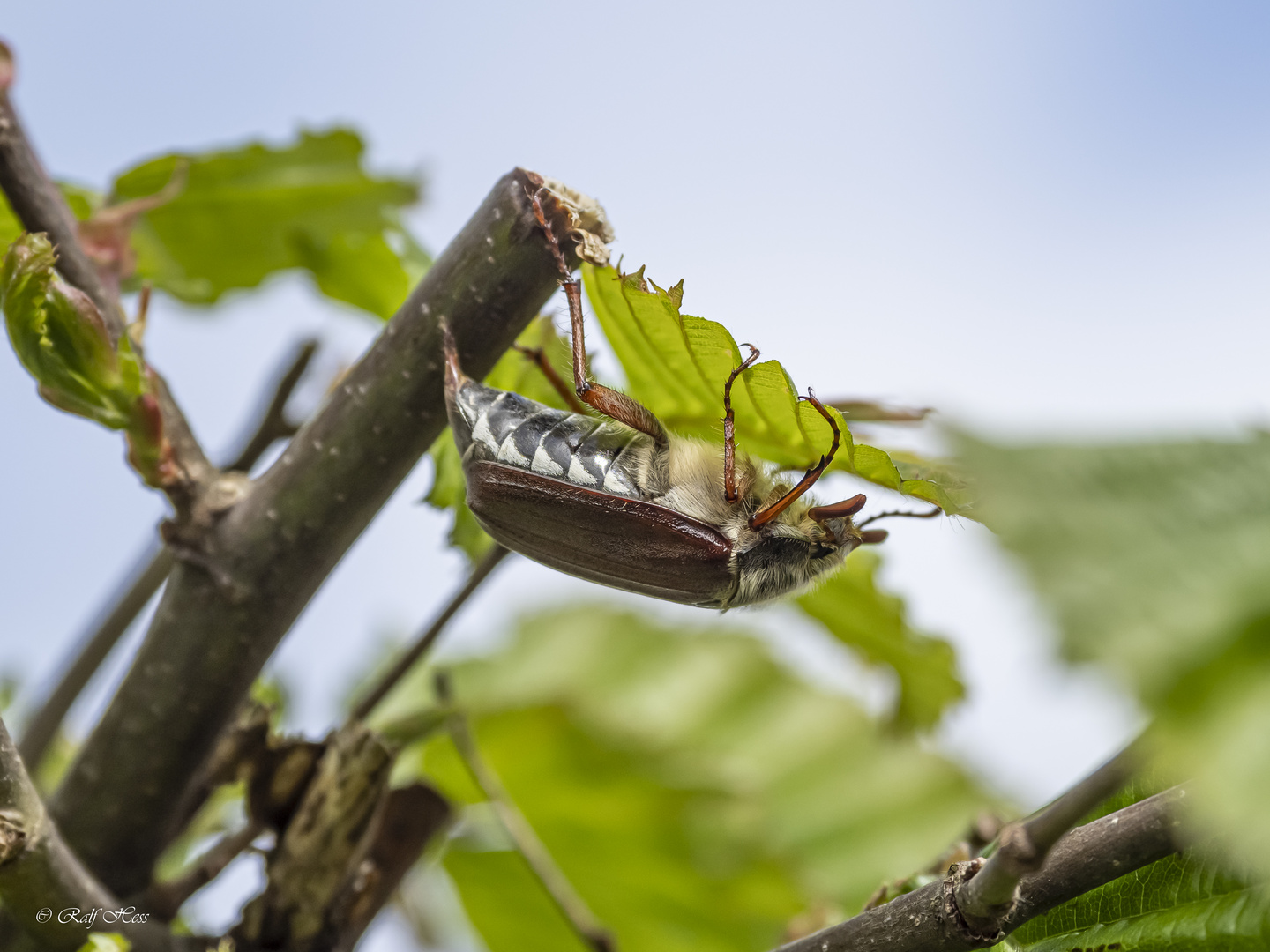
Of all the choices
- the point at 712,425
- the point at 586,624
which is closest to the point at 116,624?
the point at 712,425

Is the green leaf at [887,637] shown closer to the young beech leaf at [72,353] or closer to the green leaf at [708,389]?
the green leaf at [708,389]

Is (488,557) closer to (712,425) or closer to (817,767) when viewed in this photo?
(712,425)

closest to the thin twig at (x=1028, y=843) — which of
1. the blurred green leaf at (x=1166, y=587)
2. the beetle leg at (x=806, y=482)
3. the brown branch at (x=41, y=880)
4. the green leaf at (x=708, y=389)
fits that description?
the blurred green leaf at (x=1166, y=587)

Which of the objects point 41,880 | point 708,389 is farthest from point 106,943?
point 708,389

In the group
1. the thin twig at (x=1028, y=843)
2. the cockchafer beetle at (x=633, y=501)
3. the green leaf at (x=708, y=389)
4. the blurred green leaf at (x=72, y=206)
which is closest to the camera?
the thin twig at (x=1028, y=843)

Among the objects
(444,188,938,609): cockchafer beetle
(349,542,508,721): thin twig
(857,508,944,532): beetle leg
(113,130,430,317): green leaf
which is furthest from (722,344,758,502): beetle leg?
(113,130,430,317): green leaf

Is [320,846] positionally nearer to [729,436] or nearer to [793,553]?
[729,436]

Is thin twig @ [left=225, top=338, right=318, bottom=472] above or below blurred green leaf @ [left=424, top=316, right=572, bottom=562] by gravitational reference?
above

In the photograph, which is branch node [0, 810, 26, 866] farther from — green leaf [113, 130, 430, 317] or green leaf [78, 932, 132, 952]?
green leaf [113, 130, 430, 317]
